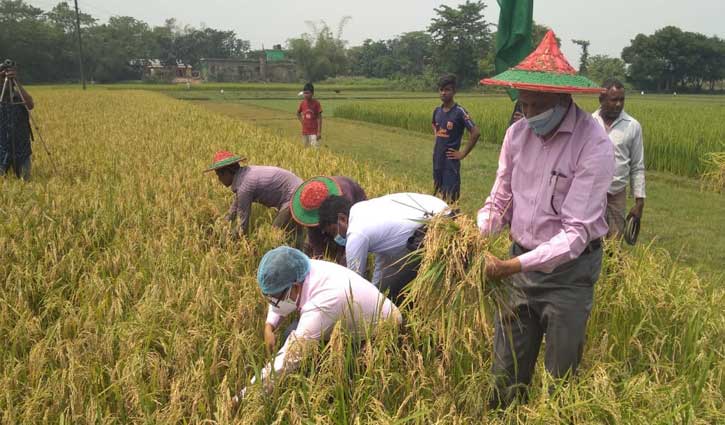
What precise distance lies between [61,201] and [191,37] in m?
103

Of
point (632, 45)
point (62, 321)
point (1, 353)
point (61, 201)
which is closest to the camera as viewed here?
point (1, 353)

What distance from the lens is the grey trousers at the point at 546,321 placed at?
2180 mm

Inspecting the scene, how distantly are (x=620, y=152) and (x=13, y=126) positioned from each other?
7.16 metres

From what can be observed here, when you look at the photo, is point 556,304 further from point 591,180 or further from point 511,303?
point 591,180

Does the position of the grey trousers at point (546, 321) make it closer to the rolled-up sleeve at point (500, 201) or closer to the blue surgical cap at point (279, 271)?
the rolled-up sleeve at point (500, 201)

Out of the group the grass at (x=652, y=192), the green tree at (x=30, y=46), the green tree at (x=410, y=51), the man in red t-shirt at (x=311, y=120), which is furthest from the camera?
the green tree at (x=410, y=51)

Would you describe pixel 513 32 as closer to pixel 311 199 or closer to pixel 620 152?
pixel 620 152

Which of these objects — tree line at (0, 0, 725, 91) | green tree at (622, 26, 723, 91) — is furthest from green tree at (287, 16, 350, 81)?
green tree at (622, 26, 723, 91)

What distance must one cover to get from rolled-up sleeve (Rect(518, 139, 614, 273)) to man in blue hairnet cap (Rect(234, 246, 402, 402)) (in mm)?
756

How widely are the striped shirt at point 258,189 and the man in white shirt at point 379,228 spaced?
4.89 feet

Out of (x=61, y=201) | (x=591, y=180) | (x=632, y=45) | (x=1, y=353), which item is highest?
(x=632, y=45)

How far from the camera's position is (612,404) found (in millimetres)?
1965

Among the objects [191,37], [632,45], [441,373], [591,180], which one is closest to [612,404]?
[441,373]

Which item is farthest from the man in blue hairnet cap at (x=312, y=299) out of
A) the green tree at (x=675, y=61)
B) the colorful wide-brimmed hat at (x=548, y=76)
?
the green tree at (x=675, y=61)
